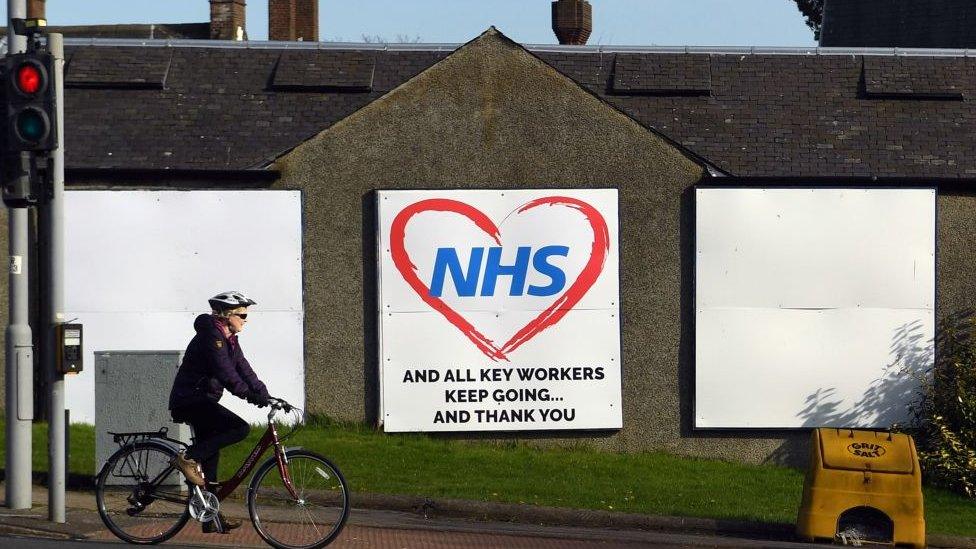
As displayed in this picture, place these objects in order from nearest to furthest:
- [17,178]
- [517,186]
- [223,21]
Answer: [17,178], [517,186], [223,21]

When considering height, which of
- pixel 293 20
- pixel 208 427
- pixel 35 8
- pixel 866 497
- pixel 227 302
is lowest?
pixel 866 497

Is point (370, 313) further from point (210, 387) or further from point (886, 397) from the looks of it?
point (886, 397)

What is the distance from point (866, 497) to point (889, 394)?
15.0 feet

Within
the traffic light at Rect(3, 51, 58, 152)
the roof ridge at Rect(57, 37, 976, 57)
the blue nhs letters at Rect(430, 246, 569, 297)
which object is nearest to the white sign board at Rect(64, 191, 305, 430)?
the blue nhs letters at Rect(430, 246, 569, 297)

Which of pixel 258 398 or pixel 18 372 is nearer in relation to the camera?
pixel 258 398

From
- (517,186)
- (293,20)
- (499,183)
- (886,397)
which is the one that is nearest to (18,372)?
(499,183)

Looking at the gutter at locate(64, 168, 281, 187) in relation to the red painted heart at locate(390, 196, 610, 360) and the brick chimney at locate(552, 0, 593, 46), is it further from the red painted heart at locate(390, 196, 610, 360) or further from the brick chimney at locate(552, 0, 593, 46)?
the brick chimney at locate(552, 0, 593, 46)

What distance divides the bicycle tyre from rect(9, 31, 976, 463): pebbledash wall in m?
5.48

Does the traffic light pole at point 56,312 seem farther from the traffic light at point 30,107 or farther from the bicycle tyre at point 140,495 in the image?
the bicycle tyre at point 140,495

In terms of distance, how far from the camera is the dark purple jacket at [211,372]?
8781 mm

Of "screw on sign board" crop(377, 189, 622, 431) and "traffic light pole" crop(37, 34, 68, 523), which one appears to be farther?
"screw on sign board" crop(377, 189, 622, 431)

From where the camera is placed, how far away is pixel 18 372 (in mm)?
9664

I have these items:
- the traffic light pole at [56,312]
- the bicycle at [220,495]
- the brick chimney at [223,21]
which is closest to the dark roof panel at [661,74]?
the traffic light pole at [56,312]

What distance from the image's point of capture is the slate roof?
1509 centimetres
